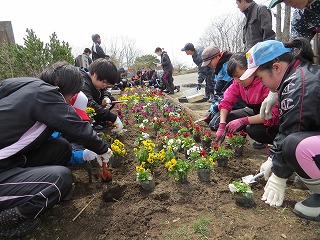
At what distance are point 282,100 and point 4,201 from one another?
2320mm

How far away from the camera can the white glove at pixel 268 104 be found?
8.97ft

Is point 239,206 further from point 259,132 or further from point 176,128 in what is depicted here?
point 176,128

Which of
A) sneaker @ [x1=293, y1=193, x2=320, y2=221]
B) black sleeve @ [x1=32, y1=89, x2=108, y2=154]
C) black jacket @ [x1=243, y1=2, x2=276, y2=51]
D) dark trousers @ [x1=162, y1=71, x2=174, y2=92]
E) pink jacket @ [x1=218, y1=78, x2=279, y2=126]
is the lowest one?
dark trousers @ [x1=162, y1=71, x2=174, y2=92]

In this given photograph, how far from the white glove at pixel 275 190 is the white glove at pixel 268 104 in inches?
34.7

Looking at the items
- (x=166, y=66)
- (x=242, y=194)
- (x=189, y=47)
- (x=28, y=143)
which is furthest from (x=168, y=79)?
(x=28, y=143)

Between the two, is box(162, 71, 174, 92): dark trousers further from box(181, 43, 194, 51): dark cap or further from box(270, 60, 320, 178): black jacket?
box(270, 60, 320, 178): black jacket

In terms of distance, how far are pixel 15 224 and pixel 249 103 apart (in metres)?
2.96

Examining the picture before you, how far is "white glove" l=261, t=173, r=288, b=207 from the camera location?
2.13 m

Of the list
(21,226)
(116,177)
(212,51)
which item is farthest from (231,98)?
(21,226)

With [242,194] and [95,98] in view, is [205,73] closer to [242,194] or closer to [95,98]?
[95,98]

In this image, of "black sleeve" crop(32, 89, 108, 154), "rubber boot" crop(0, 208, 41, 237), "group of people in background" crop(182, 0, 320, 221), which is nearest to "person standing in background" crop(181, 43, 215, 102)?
"group of people in background" crop(182, 0, 320, 221)

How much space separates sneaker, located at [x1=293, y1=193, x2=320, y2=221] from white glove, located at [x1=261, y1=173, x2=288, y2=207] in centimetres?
14

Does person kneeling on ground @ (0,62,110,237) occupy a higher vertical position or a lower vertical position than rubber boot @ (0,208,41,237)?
higher

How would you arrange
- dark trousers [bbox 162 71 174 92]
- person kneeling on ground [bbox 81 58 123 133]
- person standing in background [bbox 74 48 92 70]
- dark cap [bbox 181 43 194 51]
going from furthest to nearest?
dark trousers [bbox 162 71 174 92] < person standing in background [bbox 74 48 92 70] < dark cap [bbox 181 43 194 51] < person kneeling on ground [bbox 81 58 123 133]
